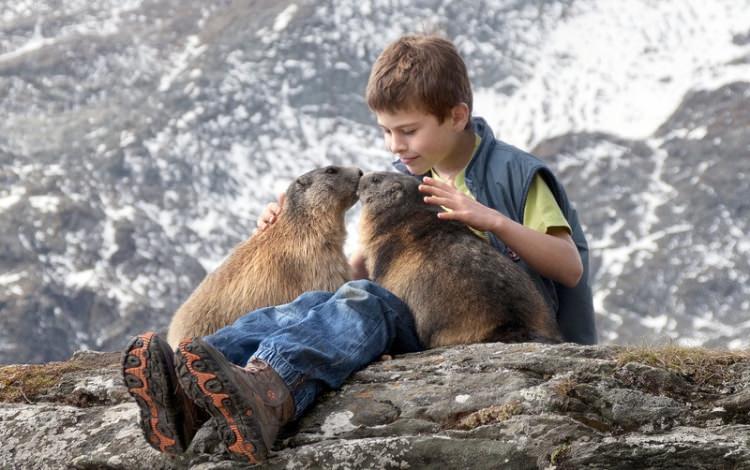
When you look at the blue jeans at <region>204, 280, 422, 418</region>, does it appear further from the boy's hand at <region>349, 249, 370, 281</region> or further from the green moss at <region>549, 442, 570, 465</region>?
the boy's hand at <region>349, 249, 370, 281</region>

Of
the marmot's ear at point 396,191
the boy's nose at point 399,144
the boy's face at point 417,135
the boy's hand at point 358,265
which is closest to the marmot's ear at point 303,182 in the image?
the boy's hand at point 358,265

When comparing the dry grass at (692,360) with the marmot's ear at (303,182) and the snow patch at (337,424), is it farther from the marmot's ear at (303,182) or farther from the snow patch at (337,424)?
the marmot's ear at (303,182)

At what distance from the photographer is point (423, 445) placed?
7297mm

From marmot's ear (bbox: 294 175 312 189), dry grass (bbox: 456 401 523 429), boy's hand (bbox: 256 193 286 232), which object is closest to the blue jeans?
dry grass (bbox: 456 401 523 429)

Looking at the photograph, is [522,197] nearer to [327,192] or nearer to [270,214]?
[327,192]

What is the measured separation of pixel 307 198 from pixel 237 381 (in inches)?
202

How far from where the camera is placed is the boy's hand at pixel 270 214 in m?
11.9

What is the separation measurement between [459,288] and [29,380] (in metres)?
3.60

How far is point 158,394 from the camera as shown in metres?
7.14

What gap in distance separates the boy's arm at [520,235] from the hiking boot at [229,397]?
104 inches

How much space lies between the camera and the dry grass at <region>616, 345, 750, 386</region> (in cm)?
754

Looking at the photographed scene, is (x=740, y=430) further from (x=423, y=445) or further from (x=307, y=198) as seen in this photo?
(x=307, y=198)

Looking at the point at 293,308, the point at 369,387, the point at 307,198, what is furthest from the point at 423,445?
the point at 307,198

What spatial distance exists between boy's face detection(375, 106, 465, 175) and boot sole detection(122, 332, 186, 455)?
147 inches
